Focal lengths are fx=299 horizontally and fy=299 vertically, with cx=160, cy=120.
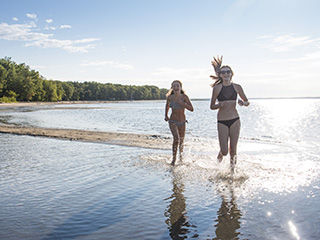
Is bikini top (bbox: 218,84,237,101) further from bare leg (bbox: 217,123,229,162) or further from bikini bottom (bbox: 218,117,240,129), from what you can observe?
bare leg (bbox: 217,123,229,162)

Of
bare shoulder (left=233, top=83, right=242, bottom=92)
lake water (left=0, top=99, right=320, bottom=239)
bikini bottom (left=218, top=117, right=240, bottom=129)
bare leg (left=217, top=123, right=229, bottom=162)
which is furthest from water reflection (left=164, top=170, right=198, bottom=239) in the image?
bare shoulder (left=233, top=83, right=242, bottom=92)

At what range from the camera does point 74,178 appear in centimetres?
679

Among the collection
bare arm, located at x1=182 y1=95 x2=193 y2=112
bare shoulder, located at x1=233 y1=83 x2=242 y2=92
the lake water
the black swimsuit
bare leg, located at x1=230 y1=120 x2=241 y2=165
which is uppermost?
bare shoulder, located at x1=233 y1=83 x2=242 y2=92

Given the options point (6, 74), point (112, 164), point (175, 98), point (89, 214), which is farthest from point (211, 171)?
point (6, 74)

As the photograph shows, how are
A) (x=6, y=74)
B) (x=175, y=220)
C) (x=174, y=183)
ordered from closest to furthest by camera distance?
(x=175, y=220) → (x=174, y=183) → (x=6, y=74)

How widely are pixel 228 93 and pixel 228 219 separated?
3061mm

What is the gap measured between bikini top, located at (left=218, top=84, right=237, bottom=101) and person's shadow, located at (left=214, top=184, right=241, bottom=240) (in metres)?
2.16

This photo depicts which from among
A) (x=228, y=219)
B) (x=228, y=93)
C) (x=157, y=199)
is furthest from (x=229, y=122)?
(x=228, y=219)

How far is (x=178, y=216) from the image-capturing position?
446 centimetres

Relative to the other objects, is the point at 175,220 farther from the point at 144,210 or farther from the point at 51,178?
the point at 51,178

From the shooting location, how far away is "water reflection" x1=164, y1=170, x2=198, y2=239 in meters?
3.91

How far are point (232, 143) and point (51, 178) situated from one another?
418 cm

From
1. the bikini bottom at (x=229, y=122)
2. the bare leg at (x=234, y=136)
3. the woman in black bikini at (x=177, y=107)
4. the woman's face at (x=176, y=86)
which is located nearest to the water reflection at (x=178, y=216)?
the bare leg at (x=234, y=136)

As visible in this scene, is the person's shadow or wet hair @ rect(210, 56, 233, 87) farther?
wet hair @ rect(210, 56, 233, 87)
